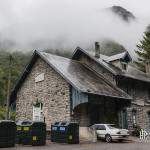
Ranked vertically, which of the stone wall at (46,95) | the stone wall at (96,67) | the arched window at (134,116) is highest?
the stone wall at (96,67)

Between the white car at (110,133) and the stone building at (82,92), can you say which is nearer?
the white car at (110,133)

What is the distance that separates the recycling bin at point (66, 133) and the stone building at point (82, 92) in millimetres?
4164

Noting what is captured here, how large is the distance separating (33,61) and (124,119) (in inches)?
379

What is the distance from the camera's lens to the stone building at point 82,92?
90.6 ft

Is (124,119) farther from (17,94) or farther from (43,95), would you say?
(17,94)

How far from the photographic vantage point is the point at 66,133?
72.0ft

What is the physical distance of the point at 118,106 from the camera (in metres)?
30.4

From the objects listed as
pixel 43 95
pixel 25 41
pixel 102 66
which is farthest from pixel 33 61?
pixel 25 41

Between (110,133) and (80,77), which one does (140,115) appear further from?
(110,133)

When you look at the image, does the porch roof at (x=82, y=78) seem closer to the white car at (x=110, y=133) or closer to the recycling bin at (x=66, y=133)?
the white car at (x=110, y=133)

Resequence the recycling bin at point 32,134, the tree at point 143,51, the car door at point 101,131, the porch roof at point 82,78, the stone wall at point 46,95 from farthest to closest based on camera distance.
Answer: the tree at point 143,51 → the stone wall at point 46,95 → the porch roof at point 82,78 → the car door at point 101,131 → the recycling bin at point 32,134

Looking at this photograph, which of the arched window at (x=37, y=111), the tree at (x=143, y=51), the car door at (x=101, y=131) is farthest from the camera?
the tree at (x=143, y=51)

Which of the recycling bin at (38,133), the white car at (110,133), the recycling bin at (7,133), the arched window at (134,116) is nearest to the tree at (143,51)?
the arched window at (134,116)

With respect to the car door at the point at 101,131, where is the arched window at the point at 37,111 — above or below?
above
